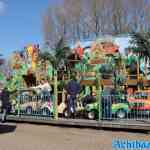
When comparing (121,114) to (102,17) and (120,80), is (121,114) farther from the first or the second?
(102,17)

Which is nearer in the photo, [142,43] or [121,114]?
[121,114]

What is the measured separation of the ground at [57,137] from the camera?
41.9ft

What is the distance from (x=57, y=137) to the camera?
14797mm

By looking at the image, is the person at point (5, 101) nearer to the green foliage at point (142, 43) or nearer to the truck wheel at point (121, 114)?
the truck wheel at point (121, 114)

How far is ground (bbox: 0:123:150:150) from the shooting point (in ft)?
41.9

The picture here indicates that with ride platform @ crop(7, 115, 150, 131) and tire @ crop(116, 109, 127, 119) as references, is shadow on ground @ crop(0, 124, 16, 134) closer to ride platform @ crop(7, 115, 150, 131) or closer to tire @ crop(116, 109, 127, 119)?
ride platform @ crop(7, 115, 150, 131)

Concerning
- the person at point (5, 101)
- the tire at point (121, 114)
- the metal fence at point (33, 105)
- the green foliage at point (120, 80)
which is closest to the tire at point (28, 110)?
the metal fence at point (33, 105)

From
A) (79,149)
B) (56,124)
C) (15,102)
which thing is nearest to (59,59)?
(15,102)

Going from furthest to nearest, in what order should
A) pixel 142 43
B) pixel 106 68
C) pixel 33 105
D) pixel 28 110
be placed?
pixel 106 68
pixel 142 43
pixel 28 110
pixel 33 105

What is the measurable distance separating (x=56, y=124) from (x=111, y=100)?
251 centimetres

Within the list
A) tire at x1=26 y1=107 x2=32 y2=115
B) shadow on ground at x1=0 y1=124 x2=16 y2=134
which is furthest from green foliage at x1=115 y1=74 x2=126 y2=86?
shadow on ground at x1=0 y1=124 x2=16 y2=134

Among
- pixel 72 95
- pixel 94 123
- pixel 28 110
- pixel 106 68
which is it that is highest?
pixel 106 68

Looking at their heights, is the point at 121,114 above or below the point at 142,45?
below

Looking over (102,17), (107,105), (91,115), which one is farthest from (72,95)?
(102,17)
